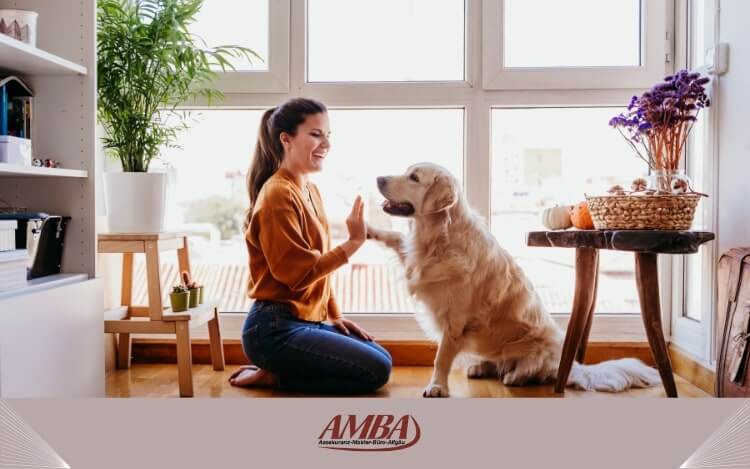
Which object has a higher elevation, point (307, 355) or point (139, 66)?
point (139, 66)

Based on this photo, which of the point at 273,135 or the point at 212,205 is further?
the point at 212,205

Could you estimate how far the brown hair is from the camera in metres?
2.29

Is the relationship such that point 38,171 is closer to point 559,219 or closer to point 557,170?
point 559,219

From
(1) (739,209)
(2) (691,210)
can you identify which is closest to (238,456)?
(2) (691,210)

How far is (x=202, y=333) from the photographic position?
2.79 meters

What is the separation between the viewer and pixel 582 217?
225cm

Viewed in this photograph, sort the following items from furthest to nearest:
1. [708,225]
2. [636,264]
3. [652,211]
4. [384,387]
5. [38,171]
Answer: [384,387], [708,225], [636,264], [652,211], [38,171]

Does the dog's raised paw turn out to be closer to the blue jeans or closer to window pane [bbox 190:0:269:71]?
the blue jeans

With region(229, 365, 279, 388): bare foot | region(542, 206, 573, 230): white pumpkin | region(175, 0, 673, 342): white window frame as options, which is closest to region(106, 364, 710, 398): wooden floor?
region(229, 365, 279, 388): bare foot

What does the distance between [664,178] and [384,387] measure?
4.16ft

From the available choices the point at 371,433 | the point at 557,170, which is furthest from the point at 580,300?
the point at 371,433

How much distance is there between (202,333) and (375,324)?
79cm

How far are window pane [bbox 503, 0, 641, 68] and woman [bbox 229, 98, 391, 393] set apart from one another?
1024mm

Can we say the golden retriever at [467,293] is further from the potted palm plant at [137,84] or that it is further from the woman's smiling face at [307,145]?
the potted palm plant at [137,84]
